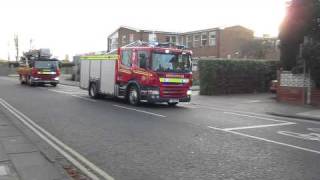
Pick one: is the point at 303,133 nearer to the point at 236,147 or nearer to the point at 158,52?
the point at 236,147

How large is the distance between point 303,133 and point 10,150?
7.64 m

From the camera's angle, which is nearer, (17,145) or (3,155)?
(3,155)

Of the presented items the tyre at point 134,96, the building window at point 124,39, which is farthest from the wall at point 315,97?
the building window at point 124,39

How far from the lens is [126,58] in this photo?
22.9 meters

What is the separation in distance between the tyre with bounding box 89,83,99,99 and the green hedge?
6.95 meters

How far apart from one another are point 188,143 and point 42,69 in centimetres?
3109

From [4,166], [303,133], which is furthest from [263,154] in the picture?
[4,166]

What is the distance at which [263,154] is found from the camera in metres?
10.1

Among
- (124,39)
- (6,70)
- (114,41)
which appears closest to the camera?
(124,39)

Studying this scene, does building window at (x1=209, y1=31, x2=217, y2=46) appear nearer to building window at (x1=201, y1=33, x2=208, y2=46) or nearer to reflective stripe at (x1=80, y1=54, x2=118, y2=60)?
building window at (x1=201, y1=33, x2=208, y2=46)

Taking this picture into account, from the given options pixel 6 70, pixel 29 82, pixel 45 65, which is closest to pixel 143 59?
pixel 45 65

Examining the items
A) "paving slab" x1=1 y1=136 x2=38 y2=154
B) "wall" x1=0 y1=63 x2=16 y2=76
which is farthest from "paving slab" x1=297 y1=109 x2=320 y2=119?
"wall" x1=0 y1=63 x2=16 y2=76

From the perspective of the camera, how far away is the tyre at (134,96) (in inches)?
864

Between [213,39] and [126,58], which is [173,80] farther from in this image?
[213,39]
